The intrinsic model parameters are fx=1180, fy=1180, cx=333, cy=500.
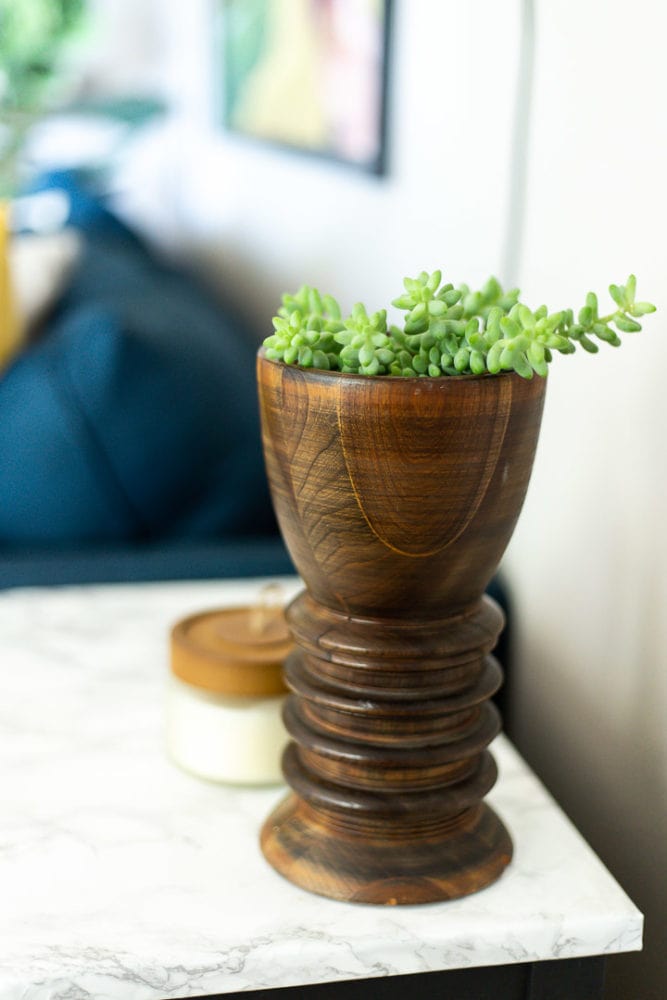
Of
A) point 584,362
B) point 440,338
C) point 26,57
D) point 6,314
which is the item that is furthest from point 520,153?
point 26,57

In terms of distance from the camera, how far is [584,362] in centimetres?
91

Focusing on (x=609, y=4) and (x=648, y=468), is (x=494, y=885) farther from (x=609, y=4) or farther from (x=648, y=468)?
(x=609, y=4)

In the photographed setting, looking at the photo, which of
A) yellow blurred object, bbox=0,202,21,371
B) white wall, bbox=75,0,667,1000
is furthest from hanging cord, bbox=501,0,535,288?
yellow blurred object, bbox=0,202,21,371

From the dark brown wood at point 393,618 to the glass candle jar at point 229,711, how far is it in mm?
84

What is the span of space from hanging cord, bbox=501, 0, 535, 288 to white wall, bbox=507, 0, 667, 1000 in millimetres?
16

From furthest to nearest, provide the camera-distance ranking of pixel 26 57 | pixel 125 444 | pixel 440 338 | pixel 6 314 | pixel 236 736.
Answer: pixel 26 57, pixel 6 314, pixel 125 444, pixel 236 736, pixel 440 338

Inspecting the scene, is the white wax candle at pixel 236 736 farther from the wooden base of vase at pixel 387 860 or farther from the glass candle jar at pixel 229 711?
the wooden base of vase at pixel 387 860

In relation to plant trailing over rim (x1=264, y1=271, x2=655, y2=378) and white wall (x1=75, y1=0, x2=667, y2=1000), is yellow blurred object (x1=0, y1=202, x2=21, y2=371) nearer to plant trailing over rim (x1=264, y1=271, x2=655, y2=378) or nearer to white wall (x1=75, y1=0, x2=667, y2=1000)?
white wall (x1=75, y1=0, x2=667, y2=1000)

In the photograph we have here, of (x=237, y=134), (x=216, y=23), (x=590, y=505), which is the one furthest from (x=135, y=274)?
(x=590, y=505)

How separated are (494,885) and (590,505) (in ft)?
1.04

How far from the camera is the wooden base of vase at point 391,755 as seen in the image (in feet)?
2.30

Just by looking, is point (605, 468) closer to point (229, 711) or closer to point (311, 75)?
point (229, 711)

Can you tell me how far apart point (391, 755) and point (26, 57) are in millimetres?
2497

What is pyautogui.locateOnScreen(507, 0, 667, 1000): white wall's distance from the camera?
2.66ft
